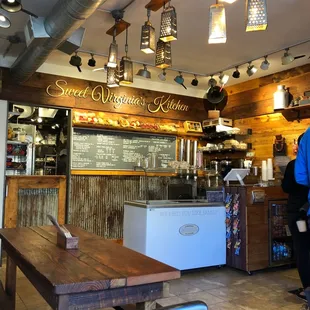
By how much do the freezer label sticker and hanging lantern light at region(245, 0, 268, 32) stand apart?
2721 millimetres

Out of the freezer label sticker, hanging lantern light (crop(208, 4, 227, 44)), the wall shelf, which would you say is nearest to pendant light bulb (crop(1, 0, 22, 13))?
hanging lantern light (crop(208, 4, 227, 44))

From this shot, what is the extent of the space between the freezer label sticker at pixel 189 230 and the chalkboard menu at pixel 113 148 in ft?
4.22

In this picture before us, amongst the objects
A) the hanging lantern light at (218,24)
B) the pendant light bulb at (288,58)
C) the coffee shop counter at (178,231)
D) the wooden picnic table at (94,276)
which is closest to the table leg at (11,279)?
the wooden picnic table at (94,276)

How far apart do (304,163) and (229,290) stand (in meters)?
1.68

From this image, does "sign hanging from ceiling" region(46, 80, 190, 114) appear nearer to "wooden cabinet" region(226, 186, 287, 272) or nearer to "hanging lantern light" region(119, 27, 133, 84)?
"hanging lantern light" region(119, 27, 133, 84)

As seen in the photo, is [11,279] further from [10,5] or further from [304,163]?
[304,163]

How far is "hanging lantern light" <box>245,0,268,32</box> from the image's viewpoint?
215 centimetres

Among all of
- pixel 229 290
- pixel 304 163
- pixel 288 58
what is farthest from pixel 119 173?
pixel 304 163

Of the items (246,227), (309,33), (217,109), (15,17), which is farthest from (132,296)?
(217,109)

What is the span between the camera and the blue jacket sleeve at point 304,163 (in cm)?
295

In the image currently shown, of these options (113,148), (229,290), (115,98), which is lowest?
(229,290)

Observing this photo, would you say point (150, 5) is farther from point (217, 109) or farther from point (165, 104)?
point (217, 109)

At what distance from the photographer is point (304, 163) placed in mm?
2980

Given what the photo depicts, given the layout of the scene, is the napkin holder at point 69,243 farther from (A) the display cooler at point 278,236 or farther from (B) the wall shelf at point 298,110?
(B) the wall shelf at point 298,110
